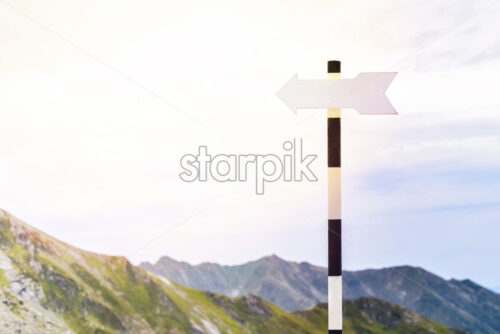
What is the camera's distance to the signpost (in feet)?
38.8

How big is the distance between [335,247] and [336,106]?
339 cm

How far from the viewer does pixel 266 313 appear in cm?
16288

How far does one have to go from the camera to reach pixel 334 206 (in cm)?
1193

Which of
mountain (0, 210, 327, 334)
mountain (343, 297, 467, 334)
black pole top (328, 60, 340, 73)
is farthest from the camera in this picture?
mountain (343, 297, 467, 334)

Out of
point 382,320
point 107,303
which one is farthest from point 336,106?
point 382,320

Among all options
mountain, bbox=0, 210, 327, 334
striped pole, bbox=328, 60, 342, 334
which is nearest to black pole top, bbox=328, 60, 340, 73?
striped pole, bbox=328, 60, 342, 334

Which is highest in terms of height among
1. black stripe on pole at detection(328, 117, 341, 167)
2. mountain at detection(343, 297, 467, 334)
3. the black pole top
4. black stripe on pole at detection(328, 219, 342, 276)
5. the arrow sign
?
the black pole top

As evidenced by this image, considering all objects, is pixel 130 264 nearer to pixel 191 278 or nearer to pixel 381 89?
pixel 191 278

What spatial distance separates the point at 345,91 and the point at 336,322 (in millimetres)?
5650

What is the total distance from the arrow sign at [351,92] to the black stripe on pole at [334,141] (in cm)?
41

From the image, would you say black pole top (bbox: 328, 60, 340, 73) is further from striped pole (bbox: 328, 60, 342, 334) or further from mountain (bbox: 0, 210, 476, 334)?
mountain (bbox: 0, 210, 476, 334)

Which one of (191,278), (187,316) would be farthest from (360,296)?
(187,316)

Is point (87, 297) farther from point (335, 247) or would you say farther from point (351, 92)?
point (351, 92)

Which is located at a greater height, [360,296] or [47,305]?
[47,305]
